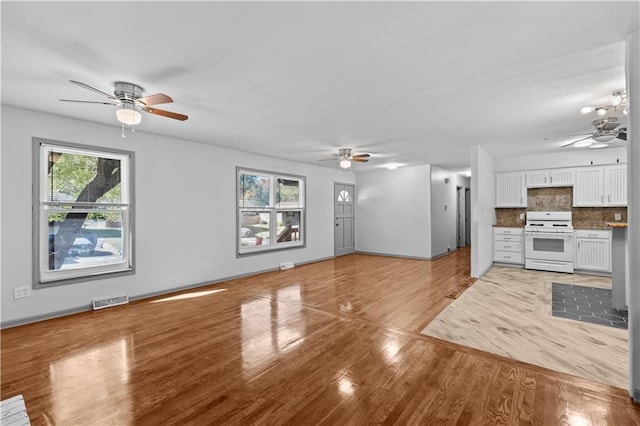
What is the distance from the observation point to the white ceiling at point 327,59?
1810 millimetres

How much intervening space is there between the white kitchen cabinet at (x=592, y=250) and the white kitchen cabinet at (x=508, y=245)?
37.0 inches

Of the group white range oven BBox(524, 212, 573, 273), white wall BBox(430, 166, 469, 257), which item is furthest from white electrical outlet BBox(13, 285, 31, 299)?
white range oven BBox(524, 212, 573, 273)

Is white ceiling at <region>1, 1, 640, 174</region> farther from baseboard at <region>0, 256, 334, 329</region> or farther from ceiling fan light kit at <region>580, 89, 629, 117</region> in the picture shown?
baseboard at <region>0, 256, 334, 329</region>

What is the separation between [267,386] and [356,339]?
110 cm

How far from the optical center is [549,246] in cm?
618

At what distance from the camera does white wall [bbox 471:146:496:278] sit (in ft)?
18.4

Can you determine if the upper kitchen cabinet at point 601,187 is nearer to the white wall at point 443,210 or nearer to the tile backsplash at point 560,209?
the tile backsplash at point 560,209

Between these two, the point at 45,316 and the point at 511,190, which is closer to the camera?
the point at 45,316

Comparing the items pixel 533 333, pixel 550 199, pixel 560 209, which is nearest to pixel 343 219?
pixel 550 199

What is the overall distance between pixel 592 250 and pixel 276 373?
676cm

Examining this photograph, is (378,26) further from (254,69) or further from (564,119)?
(564,119)

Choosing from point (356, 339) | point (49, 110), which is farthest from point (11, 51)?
point (356, 339)

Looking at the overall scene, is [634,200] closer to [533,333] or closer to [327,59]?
[533,333]

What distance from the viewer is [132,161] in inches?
173
